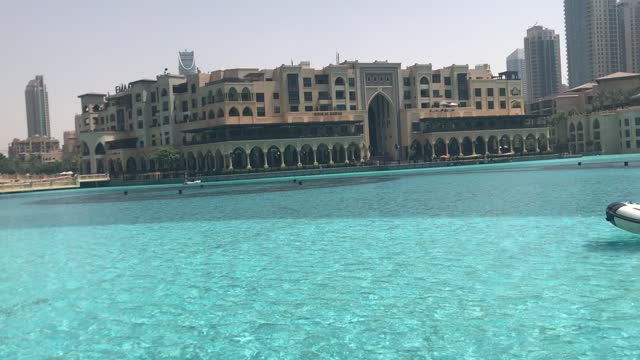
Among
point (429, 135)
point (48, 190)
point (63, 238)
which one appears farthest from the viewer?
point (429, 135)

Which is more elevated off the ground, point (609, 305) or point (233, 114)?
point (233, 114)

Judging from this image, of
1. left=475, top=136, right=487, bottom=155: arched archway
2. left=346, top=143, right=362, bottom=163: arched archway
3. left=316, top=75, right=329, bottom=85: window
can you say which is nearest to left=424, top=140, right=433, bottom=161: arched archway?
left=475, top=136, right=487, bottom=155: arched archway

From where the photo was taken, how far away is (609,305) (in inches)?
634

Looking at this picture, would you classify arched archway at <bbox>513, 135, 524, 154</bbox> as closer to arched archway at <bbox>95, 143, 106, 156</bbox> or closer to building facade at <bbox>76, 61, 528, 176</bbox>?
building facade at <bbox>76, 61, 528, 176</bbox>

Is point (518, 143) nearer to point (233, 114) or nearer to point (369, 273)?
point (233, 114)

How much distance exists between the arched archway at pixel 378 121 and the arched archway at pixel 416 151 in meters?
6.95

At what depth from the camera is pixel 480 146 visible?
129875 millimetres

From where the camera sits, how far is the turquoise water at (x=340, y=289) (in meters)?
14.5

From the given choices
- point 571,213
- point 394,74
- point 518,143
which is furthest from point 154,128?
point 571,213

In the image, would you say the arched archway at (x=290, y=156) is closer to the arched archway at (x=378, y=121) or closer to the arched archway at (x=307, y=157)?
the arched archway at (x=307, y=157)

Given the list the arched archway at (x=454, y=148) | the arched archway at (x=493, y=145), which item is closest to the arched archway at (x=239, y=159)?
the arched archway at (x=454, y=148)

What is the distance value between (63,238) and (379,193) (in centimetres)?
2960

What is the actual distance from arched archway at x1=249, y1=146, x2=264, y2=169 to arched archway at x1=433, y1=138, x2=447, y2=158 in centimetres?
3483

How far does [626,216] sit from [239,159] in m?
94.6
